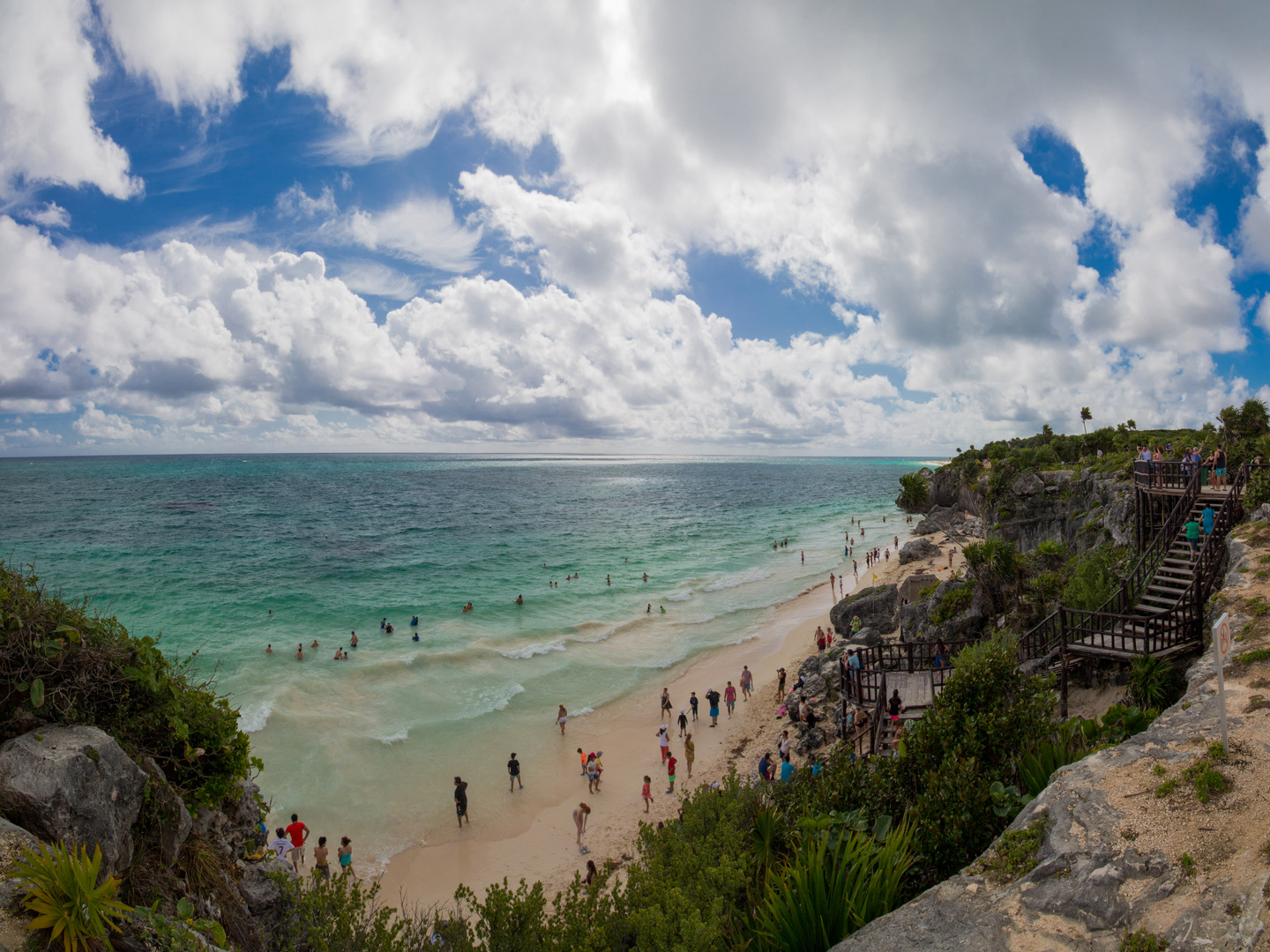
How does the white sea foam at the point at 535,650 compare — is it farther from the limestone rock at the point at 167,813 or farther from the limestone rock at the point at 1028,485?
the limestone rock at the point at 1028,485

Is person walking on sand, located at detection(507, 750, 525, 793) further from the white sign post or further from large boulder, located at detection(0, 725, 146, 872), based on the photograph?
the white sign post

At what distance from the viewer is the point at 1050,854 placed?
5953 millimetres

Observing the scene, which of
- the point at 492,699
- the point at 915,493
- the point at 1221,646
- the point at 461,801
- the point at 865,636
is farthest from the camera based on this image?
the point at 915,493

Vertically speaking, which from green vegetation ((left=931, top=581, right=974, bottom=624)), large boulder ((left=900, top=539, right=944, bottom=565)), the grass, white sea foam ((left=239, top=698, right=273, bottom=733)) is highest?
the grass

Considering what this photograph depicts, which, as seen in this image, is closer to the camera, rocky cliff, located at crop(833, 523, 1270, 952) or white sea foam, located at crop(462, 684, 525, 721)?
rocky cliff, located at crop(833, 523, 1270, 952)

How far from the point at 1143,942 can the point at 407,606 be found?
136ft

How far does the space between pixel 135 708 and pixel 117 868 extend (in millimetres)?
1805

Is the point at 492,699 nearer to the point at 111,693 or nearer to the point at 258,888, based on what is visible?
the point at 258,888

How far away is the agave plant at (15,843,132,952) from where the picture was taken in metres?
4.69

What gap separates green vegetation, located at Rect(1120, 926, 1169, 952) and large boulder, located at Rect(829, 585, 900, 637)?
26.3 m

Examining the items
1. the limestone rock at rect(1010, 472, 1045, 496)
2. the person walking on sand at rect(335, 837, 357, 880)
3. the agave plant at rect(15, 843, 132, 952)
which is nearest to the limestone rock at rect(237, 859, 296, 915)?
the agave plant at rect(15, 843, 132, 952)

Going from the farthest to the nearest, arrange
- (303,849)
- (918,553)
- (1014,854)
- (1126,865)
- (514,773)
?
(918,553) → (514,773) → (303,849) → (1014,854) → (1126,865)

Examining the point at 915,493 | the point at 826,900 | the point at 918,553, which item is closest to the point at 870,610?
the point at 918,553

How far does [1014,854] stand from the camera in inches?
240
